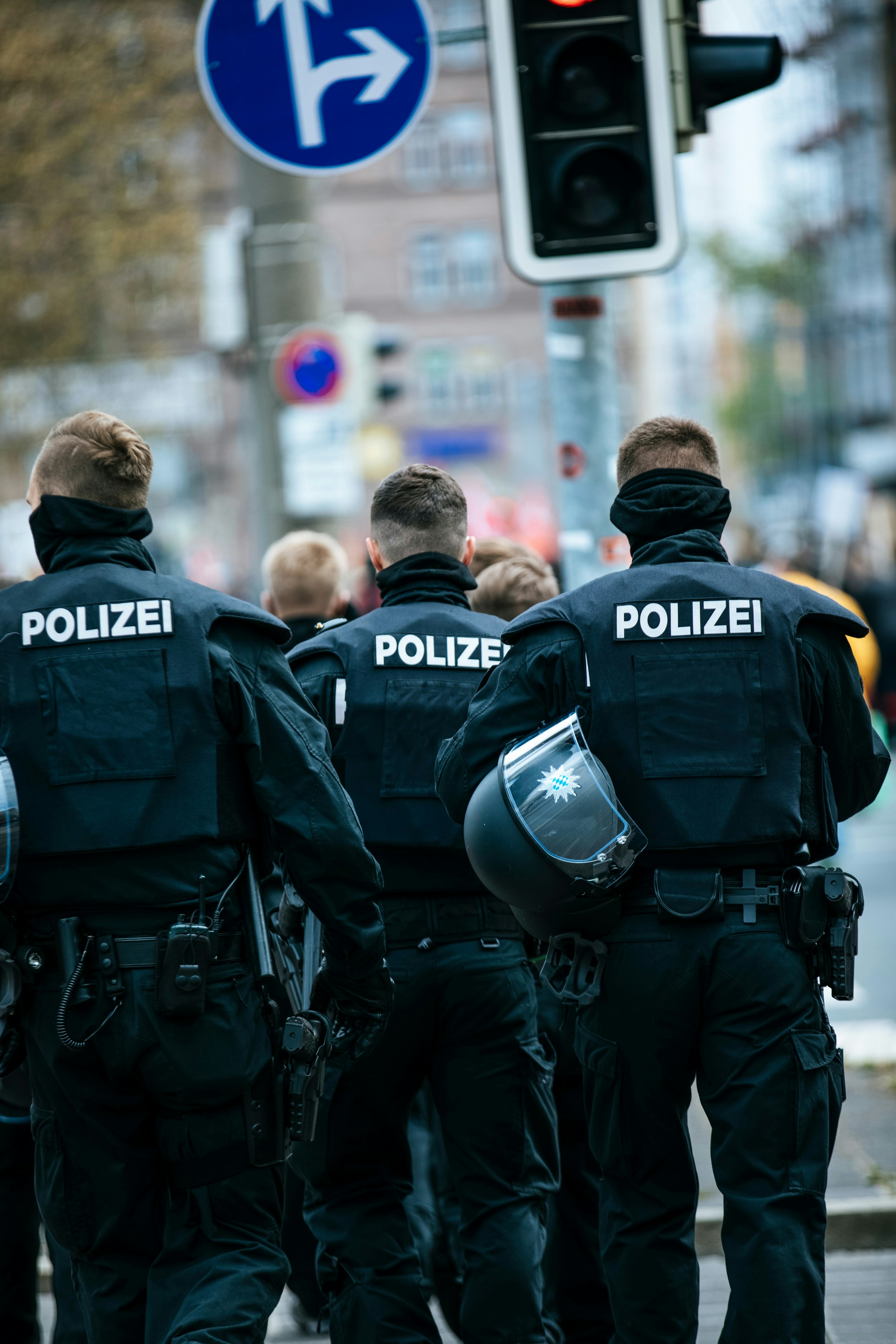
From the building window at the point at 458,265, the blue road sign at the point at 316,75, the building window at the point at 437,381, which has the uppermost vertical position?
the building window at the point at 458,265

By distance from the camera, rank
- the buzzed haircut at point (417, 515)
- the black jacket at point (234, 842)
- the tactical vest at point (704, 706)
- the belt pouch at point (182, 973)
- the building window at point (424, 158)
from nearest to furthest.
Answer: the belt pouch at point (182, 973) < the black jacket at point (234, 842) < the tactical vest at point (704, 706) < the buzzed haircut at point (417, 515) < the building window at point (424, 158)

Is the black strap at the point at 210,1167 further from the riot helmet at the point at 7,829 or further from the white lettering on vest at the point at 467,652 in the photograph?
the white lettering on vest at the point at 467,652

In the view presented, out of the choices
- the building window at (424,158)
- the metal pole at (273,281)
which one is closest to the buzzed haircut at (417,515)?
the metal pole at (273,281)

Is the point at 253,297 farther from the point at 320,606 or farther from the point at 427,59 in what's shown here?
the point at 320,606

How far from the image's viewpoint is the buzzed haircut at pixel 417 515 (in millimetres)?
4152

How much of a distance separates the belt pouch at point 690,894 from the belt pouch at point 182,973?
923 mm

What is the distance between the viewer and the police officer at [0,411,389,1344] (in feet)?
10.7

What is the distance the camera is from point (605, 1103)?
11.6 feet

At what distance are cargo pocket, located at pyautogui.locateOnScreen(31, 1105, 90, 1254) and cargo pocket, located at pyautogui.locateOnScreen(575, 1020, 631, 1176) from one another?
1.06 meters

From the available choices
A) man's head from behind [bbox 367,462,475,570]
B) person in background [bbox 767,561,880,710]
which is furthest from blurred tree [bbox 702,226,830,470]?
man's head from behind [bbox 367,462,475,570]

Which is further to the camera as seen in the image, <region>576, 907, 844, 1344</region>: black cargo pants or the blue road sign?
the blue road sign

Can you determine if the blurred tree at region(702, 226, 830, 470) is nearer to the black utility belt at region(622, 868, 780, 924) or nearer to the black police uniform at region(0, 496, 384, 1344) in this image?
the black utility belt at region(622, 868, 780, 924)

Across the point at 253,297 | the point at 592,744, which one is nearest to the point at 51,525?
the point at 592,744

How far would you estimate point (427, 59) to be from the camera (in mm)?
5578
